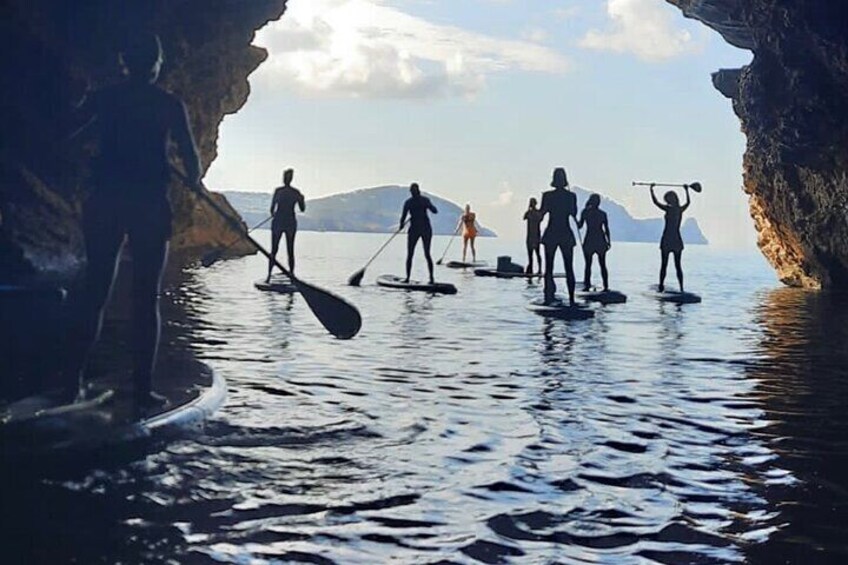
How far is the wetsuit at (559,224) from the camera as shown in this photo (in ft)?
54.9

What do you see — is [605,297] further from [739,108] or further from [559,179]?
[739,108]

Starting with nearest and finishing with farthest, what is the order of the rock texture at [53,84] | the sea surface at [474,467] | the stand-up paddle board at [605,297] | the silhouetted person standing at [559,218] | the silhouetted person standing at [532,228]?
the sea surface at [474,467], the silhouetted person standing at [559,218], the stand-up paddle board at [605,297], the rock texture at [53,84], the silhouetted person standing at [532,228]

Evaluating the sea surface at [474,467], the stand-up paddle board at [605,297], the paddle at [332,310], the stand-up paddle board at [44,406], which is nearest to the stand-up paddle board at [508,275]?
the stand-up paddle board at [605,297]

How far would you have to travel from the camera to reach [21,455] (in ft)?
18.5

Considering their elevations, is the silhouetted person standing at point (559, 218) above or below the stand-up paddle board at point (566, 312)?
above

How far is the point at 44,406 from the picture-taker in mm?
6504

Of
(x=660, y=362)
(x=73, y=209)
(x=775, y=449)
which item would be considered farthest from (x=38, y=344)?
(x=73, y=209)

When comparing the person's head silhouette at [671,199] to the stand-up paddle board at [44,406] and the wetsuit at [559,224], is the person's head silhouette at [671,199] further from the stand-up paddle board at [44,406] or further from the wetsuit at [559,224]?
the stand-up paddle board at [44,406]

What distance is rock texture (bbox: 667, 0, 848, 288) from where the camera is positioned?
846 inches

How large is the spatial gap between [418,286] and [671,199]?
214 inches

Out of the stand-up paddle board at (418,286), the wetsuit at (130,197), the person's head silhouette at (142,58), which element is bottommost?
the stand-up paddle board at (418,286)

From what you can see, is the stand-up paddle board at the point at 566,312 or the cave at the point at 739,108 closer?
the stand-up paddle board at the point at 566,312

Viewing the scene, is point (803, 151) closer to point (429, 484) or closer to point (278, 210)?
point (278, 210)

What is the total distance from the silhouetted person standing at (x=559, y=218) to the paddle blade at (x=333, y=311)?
9.19 metres
